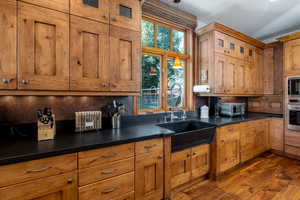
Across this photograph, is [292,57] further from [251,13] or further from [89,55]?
[89,55]

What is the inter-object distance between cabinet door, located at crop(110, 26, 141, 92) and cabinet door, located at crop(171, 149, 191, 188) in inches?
39.2

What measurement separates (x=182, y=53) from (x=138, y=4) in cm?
132

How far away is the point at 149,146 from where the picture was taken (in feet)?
5.33

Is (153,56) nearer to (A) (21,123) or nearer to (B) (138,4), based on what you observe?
(B) (138,4)

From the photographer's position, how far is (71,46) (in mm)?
1464

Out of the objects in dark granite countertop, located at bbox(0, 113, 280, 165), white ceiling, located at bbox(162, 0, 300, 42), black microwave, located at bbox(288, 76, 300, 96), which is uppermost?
white ceiling, located at bbox(162, 0, 300, 42)

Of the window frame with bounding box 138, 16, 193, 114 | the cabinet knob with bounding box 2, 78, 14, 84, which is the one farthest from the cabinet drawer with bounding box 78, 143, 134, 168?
the window frame with bounding box 138, 16, 193, 114

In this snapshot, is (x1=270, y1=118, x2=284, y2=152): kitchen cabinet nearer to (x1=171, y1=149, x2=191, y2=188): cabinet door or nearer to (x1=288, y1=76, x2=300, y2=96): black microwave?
(x1=288, y1=76, x2=300, y2=96): black microwave

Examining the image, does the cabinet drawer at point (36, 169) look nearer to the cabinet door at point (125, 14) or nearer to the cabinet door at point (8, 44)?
the cabinet door at point (8, 44)

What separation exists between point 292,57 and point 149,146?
3.42m

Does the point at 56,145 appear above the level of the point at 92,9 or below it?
below

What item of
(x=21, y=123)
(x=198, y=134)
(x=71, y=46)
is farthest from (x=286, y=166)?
(x=21, y=123)

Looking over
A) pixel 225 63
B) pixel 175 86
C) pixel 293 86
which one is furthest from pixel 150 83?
pixel 293 86

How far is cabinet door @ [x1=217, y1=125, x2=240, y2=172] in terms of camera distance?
232 centimetres
